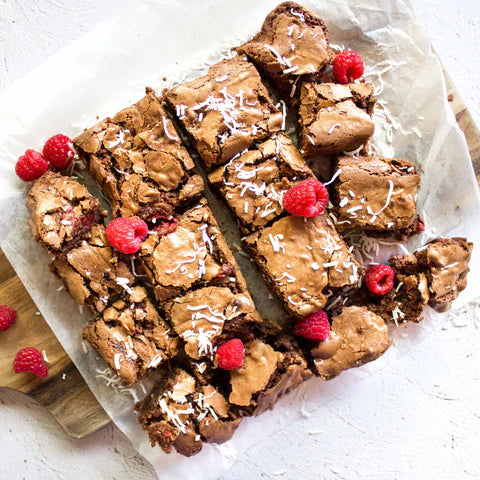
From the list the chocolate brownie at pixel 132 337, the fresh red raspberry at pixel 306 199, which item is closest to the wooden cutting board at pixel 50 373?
the chocolate brownie at pixel 132 337

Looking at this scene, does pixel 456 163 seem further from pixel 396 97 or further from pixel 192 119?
pixel 192 119

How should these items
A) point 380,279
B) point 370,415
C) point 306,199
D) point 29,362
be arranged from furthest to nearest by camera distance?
point 370,415 → point 380,279 → point 29,362 → point 306,199

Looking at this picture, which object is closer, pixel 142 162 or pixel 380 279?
pixel 142 162

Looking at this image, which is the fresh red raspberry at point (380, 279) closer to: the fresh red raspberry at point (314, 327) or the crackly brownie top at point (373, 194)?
the crackly brownie top at point (373, 194)

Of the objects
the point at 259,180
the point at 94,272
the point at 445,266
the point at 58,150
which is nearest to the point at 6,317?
the point at 94,272

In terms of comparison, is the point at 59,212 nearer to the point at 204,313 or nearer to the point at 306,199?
the point at 204,313

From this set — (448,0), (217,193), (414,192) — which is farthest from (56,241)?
(448,0)

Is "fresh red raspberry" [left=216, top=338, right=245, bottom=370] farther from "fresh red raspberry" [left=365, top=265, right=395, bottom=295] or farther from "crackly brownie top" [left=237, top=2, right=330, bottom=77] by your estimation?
"crackly brownie top" [left=237, top=2, right=330, bottom=77]
